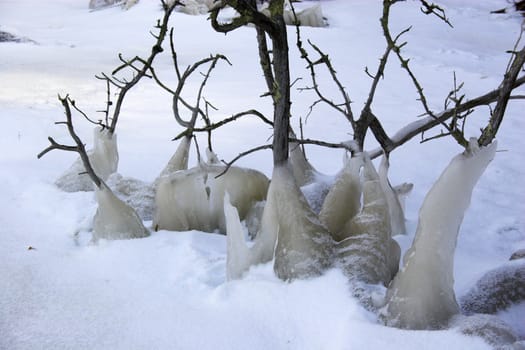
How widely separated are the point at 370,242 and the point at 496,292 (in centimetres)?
30

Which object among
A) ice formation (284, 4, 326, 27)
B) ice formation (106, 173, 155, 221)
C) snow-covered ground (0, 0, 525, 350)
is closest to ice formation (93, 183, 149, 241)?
snow-covered ground (0, 0, 525, 350)

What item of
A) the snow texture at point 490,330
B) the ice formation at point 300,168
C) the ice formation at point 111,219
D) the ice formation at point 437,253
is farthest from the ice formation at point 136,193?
the snow texture at point 490,330

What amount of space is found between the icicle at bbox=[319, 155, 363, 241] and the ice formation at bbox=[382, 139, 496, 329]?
0.29 metres

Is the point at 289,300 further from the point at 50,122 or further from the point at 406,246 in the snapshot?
the point at 50,122

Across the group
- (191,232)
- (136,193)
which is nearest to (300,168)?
(191,232)

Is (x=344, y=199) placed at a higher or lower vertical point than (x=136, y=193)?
higher

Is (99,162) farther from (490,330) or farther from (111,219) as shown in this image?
(490,330)

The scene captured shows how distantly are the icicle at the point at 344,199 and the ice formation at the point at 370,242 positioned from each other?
33mm

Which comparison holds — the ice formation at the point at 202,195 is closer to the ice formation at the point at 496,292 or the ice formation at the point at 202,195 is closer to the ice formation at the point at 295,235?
the ice formation at the point at 295,235

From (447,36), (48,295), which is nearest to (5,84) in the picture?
(48,295)

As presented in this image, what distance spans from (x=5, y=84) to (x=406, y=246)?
3.57 metres

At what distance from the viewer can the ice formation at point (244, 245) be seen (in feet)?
3.86

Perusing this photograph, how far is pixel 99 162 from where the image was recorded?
1.88 meters

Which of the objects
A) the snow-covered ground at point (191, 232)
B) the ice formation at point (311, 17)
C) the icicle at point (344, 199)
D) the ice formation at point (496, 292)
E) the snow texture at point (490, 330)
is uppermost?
the ice formation at point (311, 17)
